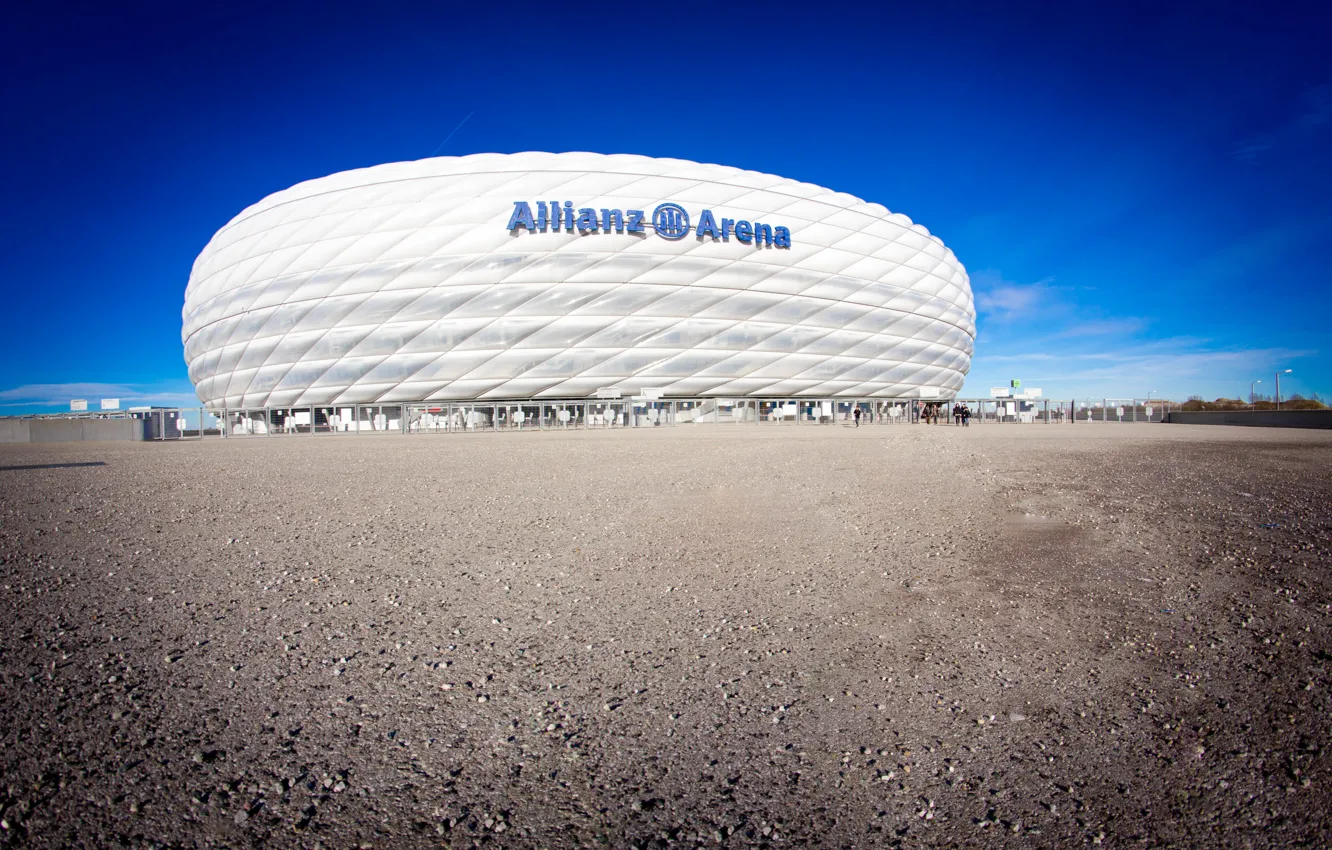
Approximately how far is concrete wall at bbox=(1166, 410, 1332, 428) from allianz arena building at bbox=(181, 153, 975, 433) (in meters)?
18.2

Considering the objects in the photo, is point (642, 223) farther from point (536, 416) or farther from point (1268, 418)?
point (1268, 418)

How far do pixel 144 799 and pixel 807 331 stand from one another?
36221 mm

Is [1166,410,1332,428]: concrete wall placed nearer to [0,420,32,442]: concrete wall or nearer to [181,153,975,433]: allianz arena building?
[181,153,975,433]: allianz arena building

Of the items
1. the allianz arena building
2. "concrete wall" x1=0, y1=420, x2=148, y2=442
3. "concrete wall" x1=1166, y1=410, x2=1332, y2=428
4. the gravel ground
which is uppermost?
the allianz arena building

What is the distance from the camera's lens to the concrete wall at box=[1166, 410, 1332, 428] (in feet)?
73.9

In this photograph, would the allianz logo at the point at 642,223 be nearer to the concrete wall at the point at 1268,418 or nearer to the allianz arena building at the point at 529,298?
the allianz arena building at the point at 529,298

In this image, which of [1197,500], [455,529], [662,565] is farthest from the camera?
[1197,500]

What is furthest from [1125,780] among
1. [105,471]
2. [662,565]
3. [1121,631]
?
[105,471]

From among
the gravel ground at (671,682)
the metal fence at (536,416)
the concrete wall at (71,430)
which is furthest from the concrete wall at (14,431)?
the gravel ground at (671,682)

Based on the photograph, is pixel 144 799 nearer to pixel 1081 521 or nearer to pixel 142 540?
pixel 142 540

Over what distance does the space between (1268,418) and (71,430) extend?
4721 cm

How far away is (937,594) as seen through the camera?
3.04 m

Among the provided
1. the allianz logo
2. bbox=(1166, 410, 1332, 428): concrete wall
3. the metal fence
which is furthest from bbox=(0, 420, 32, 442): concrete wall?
bbox=(1166, 410, 1332, 428): concrete wall

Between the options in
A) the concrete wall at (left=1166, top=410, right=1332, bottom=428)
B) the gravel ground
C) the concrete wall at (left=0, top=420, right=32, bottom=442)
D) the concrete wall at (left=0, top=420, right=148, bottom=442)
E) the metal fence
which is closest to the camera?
the gravel ground
